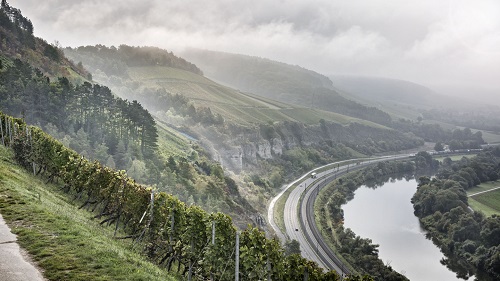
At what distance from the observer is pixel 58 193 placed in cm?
3731

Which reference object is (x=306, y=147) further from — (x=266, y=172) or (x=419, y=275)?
(x=419, y=275)

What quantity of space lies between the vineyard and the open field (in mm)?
124014

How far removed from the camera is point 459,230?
9800 cm

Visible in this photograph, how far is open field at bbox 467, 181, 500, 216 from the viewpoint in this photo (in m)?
126

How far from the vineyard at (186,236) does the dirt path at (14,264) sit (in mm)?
10170

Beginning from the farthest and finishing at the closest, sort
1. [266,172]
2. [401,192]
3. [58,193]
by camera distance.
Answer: [401,192]
[266,172]
[58,193]

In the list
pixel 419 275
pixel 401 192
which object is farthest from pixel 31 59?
pixel 401 192

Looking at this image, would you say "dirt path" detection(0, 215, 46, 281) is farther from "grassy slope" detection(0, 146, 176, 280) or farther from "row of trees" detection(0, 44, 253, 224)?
"row of trees" detection(0, 44, 253, 224)

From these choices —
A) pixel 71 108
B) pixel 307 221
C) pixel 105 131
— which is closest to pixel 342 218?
pixel 307 221

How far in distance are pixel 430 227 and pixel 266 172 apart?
6358 centimetres

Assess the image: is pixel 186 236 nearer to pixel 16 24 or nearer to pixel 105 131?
pixel 105 131

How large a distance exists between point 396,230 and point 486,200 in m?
51.6

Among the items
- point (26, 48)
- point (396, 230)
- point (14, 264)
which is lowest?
point (396, 230)

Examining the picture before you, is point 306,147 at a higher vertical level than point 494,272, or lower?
higher
